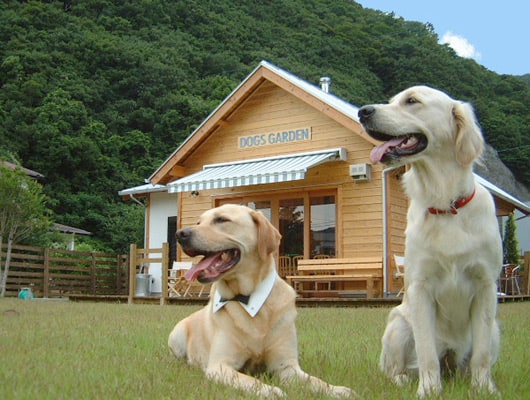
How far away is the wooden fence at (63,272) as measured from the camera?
19.2 metres

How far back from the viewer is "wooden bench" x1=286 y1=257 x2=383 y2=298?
14125 millimetres

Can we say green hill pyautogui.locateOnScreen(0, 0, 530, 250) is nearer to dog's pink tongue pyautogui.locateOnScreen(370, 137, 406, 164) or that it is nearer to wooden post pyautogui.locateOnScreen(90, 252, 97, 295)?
wooden post pyautogui.locateOnScreen(90, 252, 97, 295)

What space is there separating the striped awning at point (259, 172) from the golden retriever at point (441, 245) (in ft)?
33.4

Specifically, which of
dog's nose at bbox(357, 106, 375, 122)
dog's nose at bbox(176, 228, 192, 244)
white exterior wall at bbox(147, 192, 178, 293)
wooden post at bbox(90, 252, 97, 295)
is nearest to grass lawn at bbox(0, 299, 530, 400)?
dog's nose at bbox(176, 228, 192, 244)

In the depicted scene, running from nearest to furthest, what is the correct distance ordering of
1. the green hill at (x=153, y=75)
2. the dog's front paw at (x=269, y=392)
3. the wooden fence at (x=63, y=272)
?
the dog's front paw at (x=269, y=392), the wooden fence at (x=63, y=272), the green hill at (x=153, y=75)

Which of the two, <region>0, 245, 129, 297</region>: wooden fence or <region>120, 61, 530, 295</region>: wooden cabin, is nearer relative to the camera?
<region>120, 61, 530, 295</region>: wooden cabin

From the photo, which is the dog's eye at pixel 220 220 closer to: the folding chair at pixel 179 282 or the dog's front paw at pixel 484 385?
the dog's front paw at pixel 484 385

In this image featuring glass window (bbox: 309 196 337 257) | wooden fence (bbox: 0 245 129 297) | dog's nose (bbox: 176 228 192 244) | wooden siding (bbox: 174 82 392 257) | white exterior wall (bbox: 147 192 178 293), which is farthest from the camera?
white exterior wall (bbox: 147 192 178 293)

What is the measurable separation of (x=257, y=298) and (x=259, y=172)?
10.8 meters

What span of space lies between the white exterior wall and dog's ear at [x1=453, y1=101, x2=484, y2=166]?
1700 centimetres

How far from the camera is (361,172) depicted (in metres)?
14.6

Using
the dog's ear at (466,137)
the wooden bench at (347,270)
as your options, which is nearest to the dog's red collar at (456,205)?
the dog's ear at (466,137)

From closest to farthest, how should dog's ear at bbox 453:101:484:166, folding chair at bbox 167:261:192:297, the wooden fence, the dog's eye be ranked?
dog's ear at bbox 453:101:484:166, the dog's eye, folding chair at bbox 167:261:192:297, the wooden fence

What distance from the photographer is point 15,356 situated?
4.49 m
